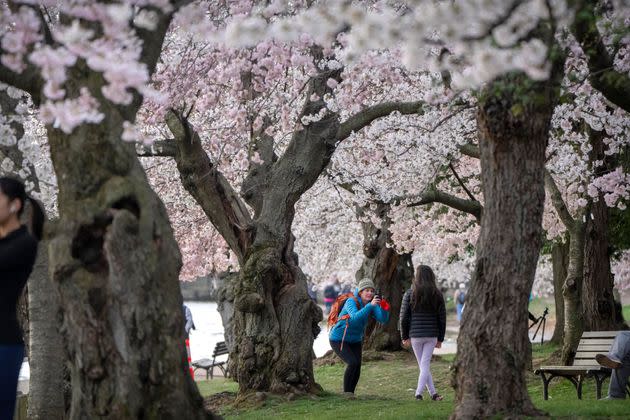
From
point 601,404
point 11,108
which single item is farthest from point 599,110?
point 11,108

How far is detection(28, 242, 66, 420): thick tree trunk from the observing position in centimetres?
979

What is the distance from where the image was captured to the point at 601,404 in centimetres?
973

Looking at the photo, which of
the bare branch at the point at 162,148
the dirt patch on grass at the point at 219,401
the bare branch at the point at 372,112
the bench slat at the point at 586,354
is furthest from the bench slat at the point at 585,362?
the bare branch at the point at 162,148

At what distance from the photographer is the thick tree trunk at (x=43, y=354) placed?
979cm

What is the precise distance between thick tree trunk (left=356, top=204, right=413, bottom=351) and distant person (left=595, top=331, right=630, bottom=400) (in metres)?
12.2

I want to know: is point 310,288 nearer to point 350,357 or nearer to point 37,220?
point 350,357

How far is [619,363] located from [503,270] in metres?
3.51

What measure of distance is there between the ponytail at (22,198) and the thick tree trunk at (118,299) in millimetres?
267

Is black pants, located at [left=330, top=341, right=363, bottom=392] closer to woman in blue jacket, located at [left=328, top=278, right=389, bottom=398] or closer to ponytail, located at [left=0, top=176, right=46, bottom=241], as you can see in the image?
woman in blue jacket, located at [left=328, top=278, right=389, bottom=398]

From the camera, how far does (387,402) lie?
1231 cm

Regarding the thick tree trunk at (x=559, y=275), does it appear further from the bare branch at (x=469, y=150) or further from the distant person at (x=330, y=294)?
the distant person at (x=330, y=294)

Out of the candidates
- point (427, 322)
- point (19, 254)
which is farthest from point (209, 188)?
point (19, 254)

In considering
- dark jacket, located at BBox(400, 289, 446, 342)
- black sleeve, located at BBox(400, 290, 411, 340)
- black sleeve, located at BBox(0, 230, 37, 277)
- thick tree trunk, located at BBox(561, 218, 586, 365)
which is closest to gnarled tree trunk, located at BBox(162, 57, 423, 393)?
black sleeve, located at BBox(400, 290, 411, 340)

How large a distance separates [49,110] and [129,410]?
6.91 ft
